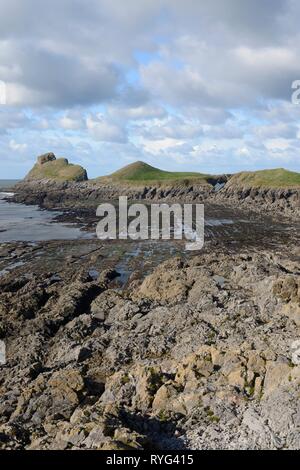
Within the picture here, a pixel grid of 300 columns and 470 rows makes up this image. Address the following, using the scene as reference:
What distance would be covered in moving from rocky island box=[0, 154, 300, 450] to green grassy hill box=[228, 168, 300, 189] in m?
108

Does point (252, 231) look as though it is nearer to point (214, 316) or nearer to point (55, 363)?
point (214, 316)

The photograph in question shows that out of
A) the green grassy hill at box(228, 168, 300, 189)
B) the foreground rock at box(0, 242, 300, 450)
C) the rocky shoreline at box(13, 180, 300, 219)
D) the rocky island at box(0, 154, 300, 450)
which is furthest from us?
the green grassy hill at box(228, 168, 300, 189)

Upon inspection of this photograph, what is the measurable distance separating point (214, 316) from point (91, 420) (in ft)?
43.1

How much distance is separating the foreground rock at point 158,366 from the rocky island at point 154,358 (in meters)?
0.06

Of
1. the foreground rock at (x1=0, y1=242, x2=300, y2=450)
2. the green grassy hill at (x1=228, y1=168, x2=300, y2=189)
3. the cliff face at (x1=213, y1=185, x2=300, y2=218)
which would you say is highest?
the green grassy hill at (x1=228, y1=168, x2=300, y2=189)

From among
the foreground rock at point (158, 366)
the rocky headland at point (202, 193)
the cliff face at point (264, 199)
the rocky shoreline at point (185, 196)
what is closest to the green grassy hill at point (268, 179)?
the rocky headland at point (202, 193)

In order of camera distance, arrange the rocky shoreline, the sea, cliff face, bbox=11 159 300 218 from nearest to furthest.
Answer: the sea, the rocky shoreline, cliff face, bbox=11 159 300 218

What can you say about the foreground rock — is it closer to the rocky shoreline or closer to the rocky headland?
the rocky shoreline

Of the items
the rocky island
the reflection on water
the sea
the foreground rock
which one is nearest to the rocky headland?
the sea

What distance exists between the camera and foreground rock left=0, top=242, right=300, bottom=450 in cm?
1630

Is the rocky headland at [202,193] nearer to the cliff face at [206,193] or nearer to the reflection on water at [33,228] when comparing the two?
the cliff face at [206,193]

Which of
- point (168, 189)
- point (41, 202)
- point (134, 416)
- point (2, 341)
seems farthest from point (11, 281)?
point (168, 189)

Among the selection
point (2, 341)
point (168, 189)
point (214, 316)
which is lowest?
point (2, 341)

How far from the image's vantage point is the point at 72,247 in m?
70.3
